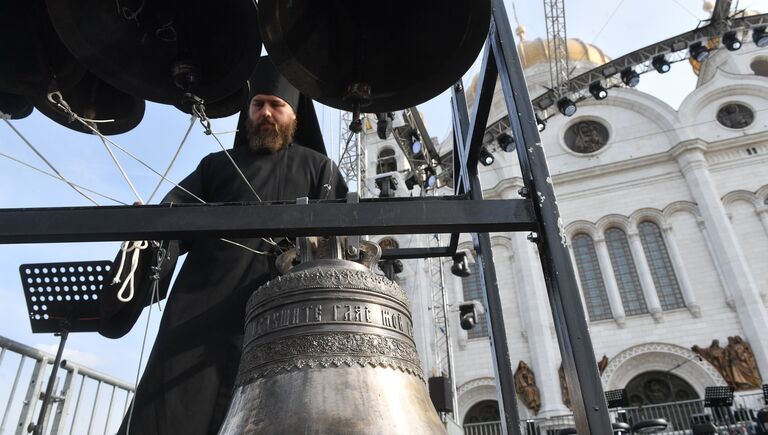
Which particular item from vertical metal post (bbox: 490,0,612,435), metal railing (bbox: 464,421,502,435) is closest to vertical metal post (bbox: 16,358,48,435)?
vertical metal post (bbox: 490,0,612,435)

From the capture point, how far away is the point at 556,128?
19.3m

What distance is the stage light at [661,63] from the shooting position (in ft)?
46.4

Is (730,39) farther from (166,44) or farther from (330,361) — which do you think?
(330,361)

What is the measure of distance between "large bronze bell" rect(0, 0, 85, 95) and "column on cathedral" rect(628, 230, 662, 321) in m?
16.1

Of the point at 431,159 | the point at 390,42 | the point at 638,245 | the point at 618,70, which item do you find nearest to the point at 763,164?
the point at 638,245

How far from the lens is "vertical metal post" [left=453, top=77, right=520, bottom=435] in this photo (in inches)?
83.7

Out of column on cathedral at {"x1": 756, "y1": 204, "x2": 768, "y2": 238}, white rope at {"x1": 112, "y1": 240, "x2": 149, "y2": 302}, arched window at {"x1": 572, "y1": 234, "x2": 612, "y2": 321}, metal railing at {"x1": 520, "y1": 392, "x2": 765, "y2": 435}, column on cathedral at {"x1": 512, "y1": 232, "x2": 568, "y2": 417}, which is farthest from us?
arched window at {"x1": 572, "y1": 234, "x2": 612, "y2": 321}

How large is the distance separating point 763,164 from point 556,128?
6.59 metres

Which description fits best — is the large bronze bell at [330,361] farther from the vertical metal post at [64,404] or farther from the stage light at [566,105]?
the stage light at [566,105]

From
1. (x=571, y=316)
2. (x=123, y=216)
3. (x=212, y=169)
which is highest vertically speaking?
(x=212, y=169)

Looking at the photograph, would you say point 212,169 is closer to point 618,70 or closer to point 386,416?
point 386,416

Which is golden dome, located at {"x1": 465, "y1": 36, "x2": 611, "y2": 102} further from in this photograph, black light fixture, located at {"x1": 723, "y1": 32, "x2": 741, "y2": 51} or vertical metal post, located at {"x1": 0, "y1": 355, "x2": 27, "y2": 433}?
vertical metal post, located at {"x1": 0, "y1": 355, "x2": 27, "y2": 433}

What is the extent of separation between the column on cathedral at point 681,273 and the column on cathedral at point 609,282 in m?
1.74

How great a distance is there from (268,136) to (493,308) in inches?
52.6
